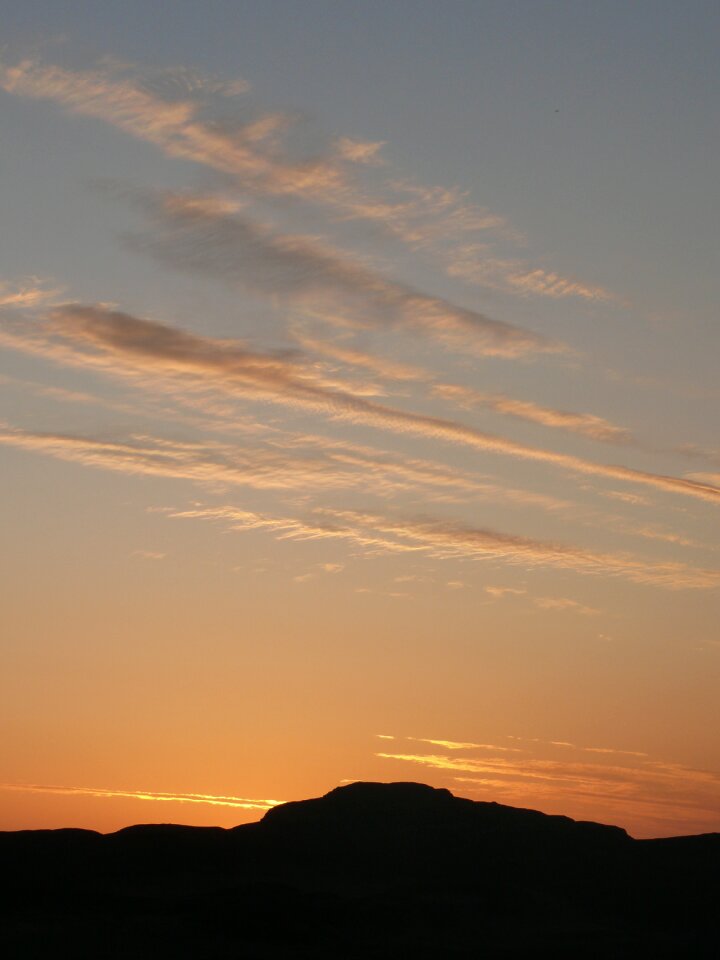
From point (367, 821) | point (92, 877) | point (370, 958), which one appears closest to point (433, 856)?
point (367, 821)

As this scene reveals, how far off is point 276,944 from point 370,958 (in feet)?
14.3

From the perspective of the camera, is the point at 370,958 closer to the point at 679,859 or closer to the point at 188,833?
the point at 188,833

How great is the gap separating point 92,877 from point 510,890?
1985cm

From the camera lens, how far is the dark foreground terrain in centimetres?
5641

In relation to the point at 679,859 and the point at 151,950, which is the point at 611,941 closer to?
the point at 679,859

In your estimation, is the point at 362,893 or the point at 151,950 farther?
the point at 362,893

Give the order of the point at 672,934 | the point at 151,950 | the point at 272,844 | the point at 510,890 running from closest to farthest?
the point at 151,950, the point at 672,934, the point at 510,890, the point at 272,844

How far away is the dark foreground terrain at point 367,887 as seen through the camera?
2221 inches

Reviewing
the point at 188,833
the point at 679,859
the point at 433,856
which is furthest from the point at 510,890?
the point at 188,833

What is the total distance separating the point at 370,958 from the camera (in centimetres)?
5550

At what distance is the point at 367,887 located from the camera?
64.0 metres

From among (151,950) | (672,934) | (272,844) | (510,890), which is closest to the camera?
(151,950)

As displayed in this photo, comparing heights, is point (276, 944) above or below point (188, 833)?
below

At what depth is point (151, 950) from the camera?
54.0 metres
